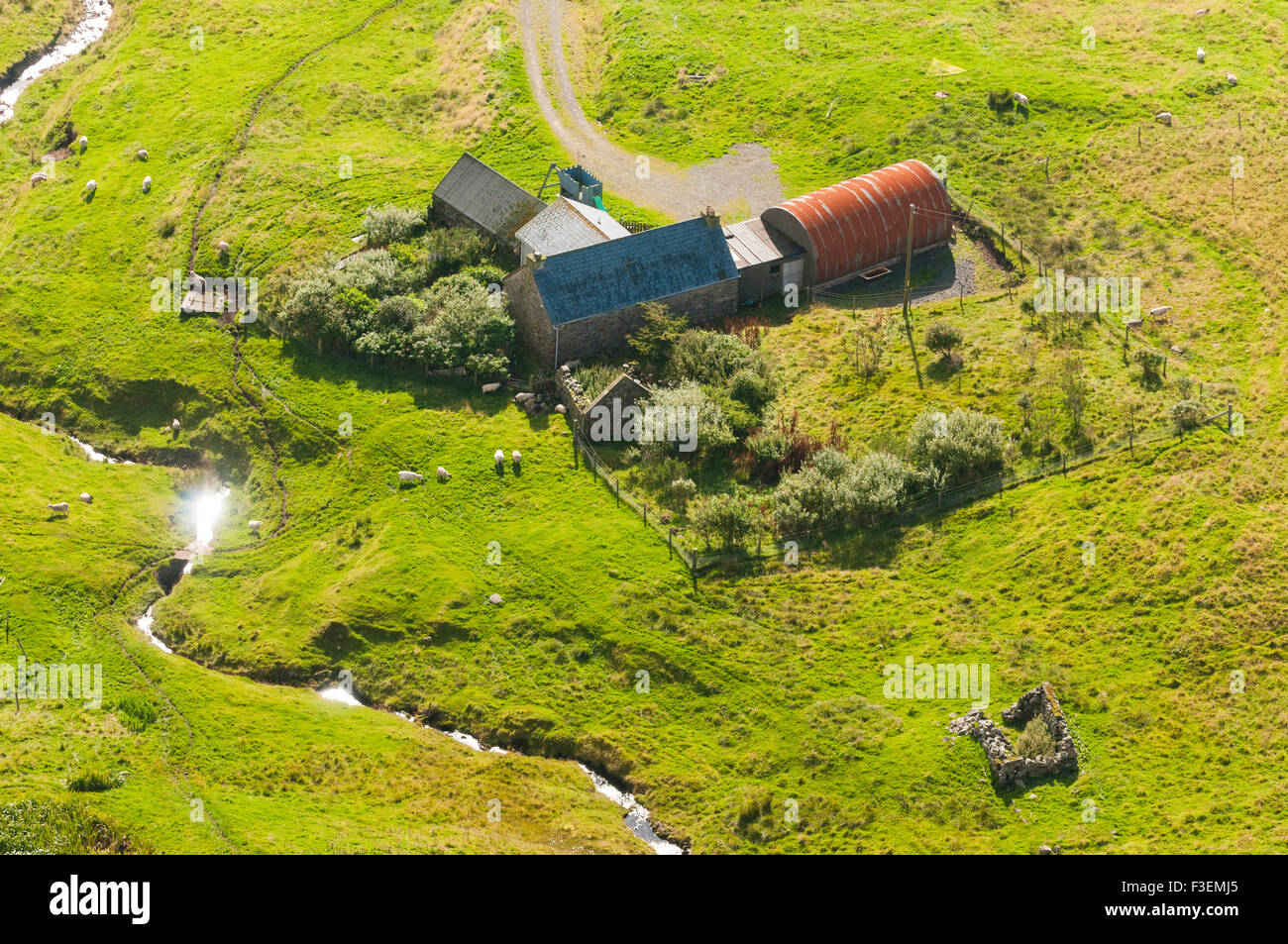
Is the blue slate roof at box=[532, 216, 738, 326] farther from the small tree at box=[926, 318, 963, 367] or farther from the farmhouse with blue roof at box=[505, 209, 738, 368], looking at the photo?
the small tree at box=[926, 318, 963, 367]

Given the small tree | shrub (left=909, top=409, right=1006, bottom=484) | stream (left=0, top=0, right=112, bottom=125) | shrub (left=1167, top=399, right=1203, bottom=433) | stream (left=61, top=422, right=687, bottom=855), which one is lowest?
stream (left=61, top=422, right=687, bottom=855)

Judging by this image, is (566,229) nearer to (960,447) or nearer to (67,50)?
(960,447)

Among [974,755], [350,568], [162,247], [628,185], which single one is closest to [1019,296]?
[628,185]

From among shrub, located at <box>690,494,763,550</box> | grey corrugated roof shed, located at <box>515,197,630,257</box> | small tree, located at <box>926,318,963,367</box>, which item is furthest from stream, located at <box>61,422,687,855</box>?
small tree, located at <box>926,318,963,367</box>

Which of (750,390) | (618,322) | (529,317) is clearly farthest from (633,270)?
(750,390)

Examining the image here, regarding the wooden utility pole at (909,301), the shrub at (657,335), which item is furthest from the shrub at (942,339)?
the shrub at (657,335)

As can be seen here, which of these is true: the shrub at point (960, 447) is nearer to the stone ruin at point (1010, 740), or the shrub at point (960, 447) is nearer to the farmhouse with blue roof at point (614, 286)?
the stone ruin at point (1010, 740)

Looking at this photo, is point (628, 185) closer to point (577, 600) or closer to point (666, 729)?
point (577, 600)
